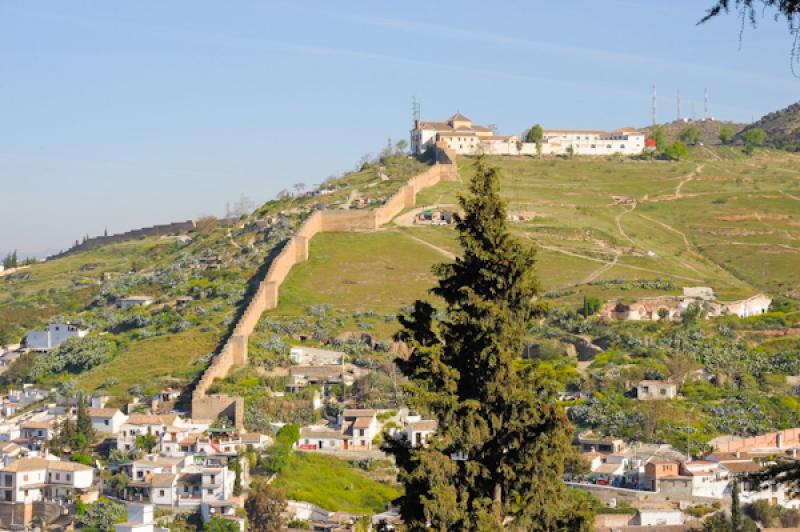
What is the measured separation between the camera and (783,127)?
5482 inches

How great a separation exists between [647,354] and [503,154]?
160 ft

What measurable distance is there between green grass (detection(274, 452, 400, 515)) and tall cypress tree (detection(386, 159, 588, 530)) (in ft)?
97.5

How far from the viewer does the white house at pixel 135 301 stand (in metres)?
70.0

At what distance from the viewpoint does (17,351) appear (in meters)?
66.3

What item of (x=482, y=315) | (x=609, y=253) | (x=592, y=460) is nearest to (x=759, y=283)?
(x=609, y=253)

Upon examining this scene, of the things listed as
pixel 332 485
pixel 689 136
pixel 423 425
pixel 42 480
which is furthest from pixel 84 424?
pixel 689 136

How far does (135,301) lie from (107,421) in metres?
21.7

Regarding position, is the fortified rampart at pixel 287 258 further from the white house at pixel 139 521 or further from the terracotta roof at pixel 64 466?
the white house at pixel 139 521

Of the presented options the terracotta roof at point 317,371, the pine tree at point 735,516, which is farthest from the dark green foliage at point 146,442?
the pine tree at point 735,516

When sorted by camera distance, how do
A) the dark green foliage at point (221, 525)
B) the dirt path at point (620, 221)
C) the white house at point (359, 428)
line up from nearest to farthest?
1. the dark green foliage at point (221, 525)
2. the white house at point (359, 428)
3. the dirt path at point (620, 221)

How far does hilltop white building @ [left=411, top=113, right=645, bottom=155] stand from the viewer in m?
103

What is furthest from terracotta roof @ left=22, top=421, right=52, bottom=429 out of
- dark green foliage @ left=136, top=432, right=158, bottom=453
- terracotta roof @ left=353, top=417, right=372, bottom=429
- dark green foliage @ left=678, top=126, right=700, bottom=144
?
dark green foliage @ left=678, top=126, right=700, bottom=144

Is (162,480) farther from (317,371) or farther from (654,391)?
(654,391)

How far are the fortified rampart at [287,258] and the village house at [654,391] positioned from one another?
48.1ft
